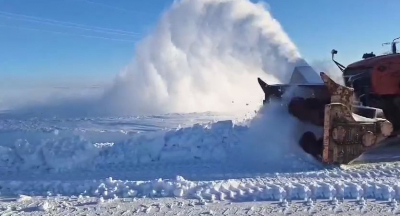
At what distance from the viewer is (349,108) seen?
5.82 metres

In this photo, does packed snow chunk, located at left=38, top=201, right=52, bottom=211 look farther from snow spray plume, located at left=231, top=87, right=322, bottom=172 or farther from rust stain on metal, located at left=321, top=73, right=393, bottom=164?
rust stain on metal, located at left=321, top=73, right=393, bottom=164

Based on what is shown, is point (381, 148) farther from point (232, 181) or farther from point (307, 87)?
point (232, 181)

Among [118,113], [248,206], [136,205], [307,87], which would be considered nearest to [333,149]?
[307,87]

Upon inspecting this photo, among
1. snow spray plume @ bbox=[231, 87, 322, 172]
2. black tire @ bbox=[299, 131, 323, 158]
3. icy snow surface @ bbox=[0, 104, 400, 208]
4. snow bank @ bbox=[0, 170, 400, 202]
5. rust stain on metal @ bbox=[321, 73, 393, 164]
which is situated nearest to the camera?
snow bank @ bbox=[0, 170, 400, 202]

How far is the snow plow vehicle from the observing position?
569 cm

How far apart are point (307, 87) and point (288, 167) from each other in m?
1.55

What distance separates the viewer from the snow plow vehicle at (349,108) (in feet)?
18.7

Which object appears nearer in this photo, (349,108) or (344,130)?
(344,130)

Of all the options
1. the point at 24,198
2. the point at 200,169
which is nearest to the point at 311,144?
the point at 200,169

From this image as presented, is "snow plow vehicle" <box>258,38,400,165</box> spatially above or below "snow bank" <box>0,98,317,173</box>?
above

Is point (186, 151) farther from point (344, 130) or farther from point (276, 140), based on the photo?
point (344, 130)

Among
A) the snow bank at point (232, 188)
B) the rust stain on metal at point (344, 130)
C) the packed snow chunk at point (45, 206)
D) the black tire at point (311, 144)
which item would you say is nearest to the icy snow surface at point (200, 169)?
the snow bank at point (232, 188)

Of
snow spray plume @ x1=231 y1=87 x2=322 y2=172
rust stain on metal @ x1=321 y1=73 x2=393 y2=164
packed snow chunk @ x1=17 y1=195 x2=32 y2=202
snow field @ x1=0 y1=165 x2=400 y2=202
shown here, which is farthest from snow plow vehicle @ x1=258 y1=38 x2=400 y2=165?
packed snow chunk @ x1=17 y1=195 x2=32 y2=202

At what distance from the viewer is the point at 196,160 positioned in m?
6.46
